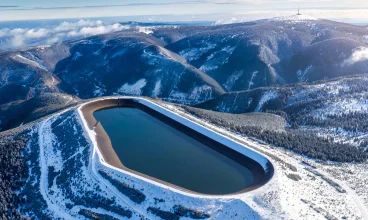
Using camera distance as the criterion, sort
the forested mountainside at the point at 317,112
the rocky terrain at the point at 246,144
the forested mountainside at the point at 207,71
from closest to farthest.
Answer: the rocky terrain at the point at 246,144 < the forested mountainside at the point at 317,112 < the forested mountainside at the point at 207,71

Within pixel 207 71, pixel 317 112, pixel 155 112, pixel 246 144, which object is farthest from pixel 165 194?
pixel 207 71

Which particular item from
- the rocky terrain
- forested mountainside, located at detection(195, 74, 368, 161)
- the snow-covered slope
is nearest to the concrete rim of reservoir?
the snow-covered slope

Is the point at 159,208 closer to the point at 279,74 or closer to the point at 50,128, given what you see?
the point at 50,128

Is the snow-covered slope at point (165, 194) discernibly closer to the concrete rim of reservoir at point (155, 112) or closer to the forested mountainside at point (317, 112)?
the concrete rim of reservoir at point (155, 112)

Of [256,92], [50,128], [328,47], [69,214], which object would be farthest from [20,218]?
[328,47]

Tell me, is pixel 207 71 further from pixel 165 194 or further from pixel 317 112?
pixel 165 194

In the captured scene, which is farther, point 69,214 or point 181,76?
point 181,76

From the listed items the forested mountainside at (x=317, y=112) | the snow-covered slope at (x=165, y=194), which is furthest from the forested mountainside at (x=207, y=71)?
the snow-covered slope at (x=165, y=194)

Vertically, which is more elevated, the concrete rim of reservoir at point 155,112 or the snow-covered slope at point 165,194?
the concrete rim of reservoir at point 155,112

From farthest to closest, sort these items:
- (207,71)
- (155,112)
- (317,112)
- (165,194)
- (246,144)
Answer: (207,71), (155,112), (317,112), (246,144), (165,194)
